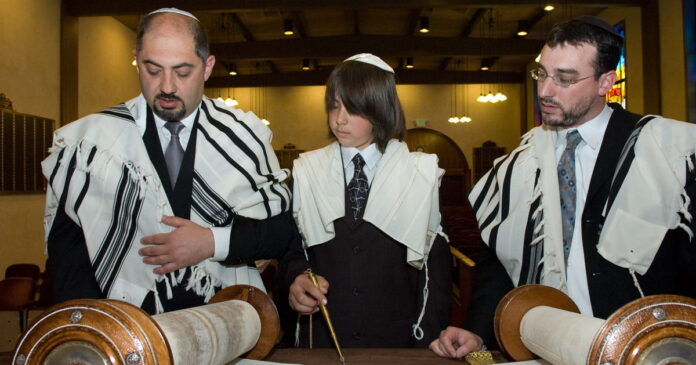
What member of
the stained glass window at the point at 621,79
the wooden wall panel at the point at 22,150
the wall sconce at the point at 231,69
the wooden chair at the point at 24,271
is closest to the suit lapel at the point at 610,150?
the wooden chair at the point at 24,271

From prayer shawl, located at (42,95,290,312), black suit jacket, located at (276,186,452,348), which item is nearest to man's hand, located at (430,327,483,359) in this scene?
black suit jacket, located at (276,186,452,348)

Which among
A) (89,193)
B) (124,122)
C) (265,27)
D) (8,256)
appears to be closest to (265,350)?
(89,193)

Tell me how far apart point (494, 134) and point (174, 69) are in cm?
1798

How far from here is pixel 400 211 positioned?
1891mm

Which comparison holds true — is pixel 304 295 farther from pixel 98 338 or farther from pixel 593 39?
pixel 593 39

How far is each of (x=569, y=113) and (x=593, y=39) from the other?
22cm

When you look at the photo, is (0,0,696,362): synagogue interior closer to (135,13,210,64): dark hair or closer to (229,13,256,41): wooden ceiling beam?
(229,13,256,41): wooden ceiling beam

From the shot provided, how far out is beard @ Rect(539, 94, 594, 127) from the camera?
163 centimetres

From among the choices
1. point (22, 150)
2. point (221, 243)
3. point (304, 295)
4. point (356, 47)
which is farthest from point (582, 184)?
point (356, 47)

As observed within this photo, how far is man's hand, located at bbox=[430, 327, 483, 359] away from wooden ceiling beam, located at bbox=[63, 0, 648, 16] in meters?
9.76

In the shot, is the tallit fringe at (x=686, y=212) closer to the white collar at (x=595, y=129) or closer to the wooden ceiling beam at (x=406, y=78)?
the white collar at (x=595, y=129)

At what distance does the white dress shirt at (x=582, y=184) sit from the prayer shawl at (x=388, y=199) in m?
0.46

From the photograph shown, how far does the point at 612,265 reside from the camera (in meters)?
1.51

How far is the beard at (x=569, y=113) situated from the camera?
1631 millimetres
